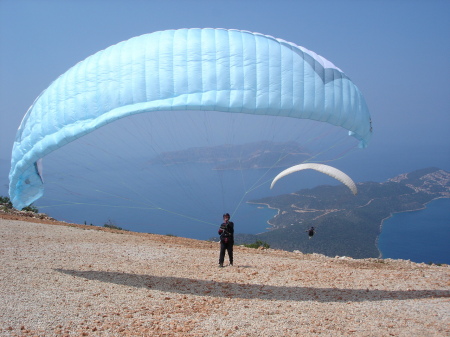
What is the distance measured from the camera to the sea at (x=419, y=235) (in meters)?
70.3

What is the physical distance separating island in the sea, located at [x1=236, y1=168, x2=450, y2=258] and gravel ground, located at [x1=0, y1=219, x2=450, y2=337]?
49072 mm

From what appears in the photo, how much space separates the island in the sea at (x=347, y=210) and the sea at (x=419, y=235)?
1976mm

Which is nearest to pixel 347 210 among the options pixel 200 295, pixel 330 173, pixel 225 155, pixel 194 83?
pixel 330 173

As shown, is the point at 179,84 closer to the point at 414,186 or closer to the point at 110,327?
the point at 110,327

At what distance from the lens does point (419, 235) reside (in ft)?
268

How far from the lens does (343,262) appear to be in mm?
13586

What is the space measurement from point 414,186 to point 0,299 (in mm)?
123792

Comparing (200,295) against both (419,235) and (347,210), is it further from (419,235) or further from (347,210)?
(347,210)

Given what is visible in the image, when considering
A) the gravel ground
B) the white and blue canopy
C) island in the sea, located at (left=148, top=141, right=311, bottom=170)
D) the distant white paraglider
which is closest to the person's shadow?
the gravel ground

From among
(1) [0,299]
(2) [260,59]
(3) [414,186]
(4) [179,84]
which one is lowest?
(1) [0,299]

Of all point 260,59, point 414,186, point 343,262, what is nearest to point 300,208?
point 414,186

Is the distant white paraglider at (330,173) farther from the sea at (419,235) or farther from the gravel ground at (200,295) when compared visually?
the sea at (419,235)

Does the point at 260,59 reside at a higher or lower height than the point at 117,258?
higher

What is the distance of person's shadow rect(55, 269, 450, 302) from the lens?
28.0 ft
